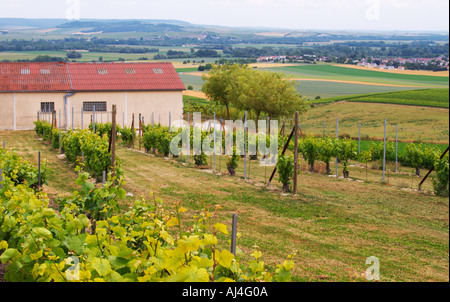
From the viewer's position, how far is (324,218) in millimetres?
11180

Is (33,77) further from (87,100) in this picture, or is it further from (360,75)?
(360,75)

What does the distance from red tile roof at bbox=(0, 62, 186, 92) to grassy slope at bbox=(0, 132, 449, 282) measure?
16.0 metres

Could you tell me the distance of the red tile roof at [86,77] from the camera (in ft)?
108

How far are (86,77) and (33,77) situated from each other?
129 inches

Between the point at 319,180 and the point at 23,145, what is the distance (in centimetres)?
1442

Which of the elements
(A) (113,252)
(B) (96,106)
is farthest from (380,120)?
(A) (113,252)

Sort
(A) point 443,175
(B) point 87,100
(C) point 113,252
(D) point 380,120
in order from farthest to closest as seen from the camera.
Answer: (D) point 380,120, (B) point 87,100, (A) point 443,175, (C) point 113,252

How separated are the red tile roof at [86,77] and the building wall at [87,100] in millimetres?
385

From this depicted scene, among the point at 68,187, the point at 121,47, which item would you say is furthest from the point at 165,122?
the point at 121,47

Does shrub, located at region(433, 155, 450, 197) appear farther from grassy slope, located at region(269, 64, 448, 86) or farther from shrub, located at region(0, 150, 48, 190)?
grassy slope, located at region(269, 64, 448, 86)

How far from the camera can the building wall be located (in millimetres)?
31969

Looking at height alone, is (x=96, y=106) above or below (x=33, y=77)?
below

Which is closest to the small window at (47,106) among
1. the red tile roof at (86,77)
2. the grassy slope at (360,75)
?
the red tile roof at (86,77)
